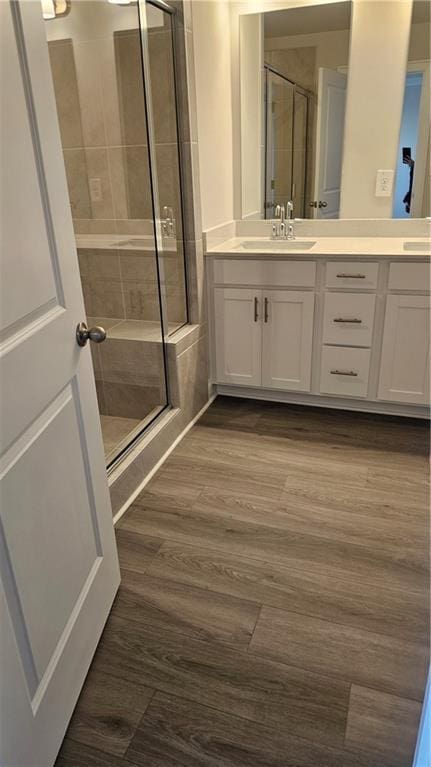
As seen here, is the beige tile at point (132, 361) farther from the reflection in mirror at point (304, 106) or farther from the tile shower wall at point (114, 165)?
the reflection in mirror at point (304, 106)

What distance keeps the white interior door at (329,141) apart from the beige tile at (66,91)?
1.30 meters

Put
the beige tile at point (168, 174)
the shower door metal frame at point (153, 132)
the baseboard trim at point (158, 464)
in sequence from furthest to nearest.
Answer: the beige tile at point (168, 174)
the shower door metal frame at point (153, 132)
the baseboard trim at point (158, 464)

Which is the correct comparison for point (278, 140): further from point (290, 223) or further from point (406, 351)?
point (406, 351)

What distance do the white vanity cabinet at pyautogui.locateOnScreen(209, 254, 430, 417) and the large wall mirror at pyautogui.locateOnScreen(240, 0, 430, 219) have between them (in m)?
0.59

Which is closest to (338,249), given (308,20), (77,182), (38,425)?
(308,20)

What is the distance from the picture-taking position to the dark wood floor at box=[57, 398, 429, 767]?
1238mm

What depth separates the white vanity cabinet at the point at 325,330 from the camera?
241 cm

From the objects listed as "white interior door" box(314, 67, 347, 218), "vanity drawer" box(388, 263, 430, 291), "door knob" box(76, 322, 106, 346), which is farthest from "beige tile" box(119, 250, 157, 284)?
"door knob" box(76, 322, 106, 346)

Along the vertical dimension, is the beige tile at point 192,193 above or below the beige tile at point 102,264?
above

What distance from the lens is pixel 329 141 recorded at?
2.76 metres

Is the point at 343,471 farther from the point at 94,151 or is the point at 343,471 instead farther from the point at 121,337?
the point at 94,151

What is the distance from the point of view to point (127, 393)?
2.54 meters

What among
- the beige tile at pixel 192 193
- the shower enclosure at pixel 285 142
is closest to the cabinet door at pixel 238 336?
the beige tile at pixel 192 193

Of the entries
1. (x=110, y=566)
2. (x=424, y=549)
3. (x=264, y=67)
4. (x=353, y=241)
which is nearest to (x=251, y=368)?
(x=353, y=241)
